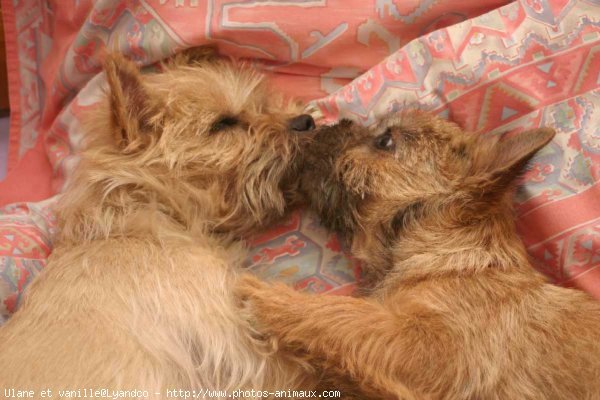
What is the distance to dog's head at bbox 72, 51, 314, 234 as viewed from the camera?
7.30ft

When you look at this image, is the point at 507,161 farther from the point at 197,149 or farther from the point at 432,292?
the point at 197,149

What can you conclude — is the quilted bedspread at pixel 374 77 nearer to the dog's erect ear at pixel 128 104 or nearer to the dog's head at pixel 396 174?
the dog's head at pixel 396 174

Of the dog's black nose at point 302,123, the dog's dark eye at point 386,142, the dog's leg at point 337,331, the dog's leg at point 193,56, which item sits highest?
the dog's leg at point 193,56

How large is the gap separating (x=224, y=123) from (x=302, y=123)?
343 millimetres

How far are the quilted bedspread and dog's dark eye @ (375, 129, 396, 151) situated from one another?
0.37m

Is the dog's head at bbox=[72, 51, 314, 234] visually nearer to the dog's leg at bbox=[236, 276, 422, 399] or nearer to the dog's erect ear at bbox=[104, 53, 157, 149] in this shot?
the dog's erect ear at bbox=[104, 53, 157, 149]

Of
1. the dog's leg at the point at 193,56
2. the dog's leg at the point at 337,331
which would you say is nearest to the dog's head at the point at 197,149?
the dog's leg at the point at 193,56

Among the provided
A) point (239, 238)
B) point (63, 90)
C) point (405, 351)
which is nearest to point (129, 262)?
point (239, 238)

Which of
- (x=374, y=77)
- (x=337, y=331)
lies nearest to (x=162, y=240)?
(x=337, y=331)

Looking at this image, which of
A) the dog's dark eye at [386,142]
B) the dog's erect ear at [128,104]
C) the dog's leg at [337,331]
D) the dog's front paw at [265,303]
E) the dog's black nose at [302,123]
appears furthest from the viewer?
the dog's black nose at [302,123]

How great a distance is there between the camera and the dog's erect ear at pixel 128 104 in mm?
2021

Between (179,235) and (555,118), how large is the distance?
167 centimetres

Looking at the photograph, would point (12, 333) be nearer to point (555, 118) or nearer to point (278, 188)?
point (278, 188)

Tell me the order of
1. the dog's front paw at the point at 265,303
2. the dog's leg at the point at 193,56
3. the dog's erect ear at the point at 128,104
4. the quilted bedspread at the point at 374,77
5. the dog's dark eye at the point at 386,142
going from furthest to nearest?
the dog's leg at the point at 193,56 → the quilted bedspread at the point at 374,77 → the dog's dark eye at the point at 386,142 → the dog's erect ear at the point at 128,104 → the dog's front paw at the point at 265,303
